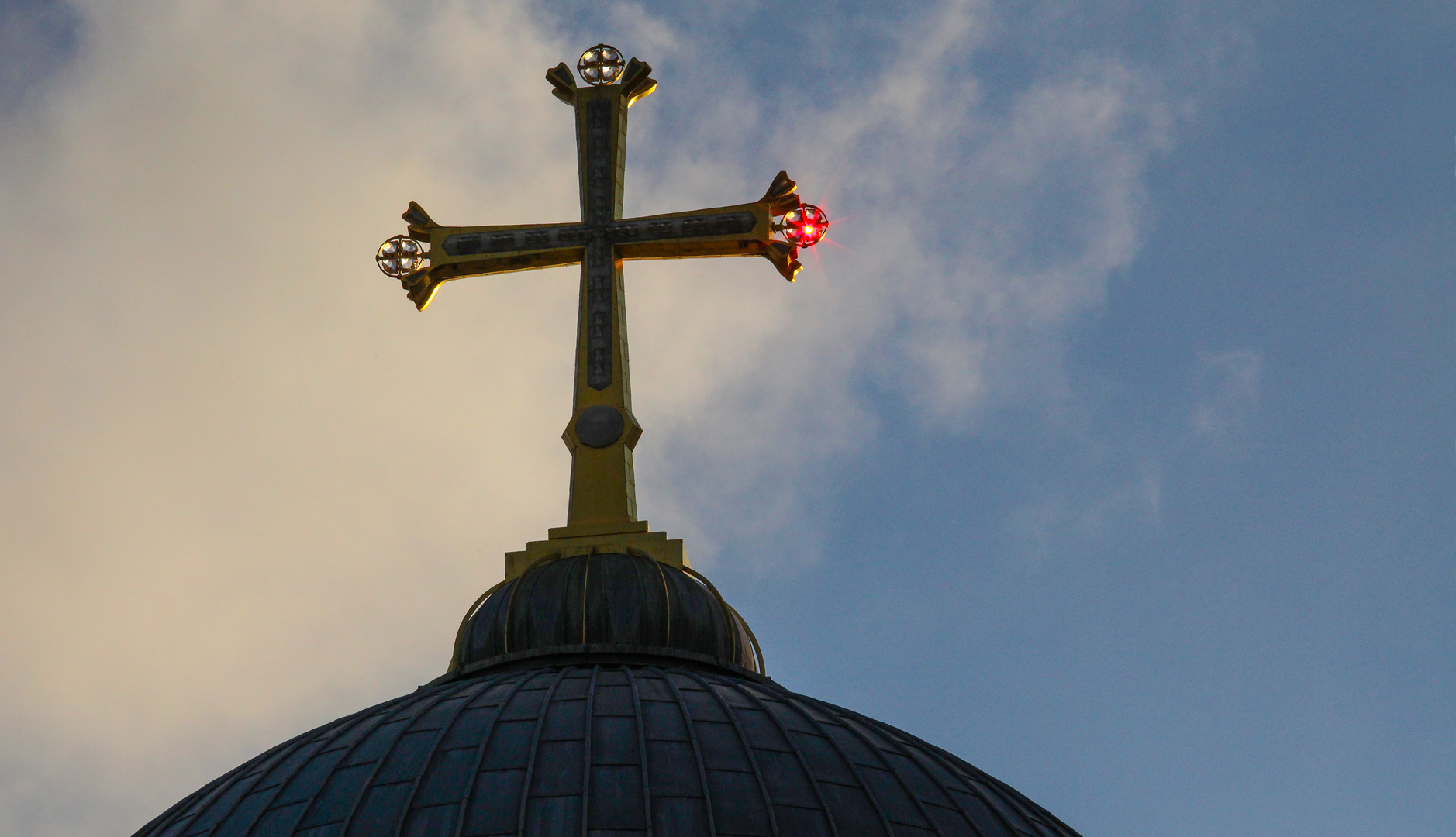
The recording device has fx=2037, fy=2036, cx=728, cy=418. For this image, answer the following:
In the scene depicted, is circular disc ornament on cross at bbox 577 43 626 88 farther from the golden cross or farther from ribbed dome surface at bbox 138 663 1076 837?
ribbed dome surface at bbox 138 663 1076 837

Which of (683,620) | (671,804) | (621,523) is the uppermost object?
(621,523)

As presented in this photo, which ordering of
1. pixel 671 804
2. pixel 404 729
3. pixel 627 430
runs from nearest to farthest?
pixel 671 804 < pixel 404 729 < pixel 627 430

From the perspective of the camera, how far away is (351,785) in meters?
21.6

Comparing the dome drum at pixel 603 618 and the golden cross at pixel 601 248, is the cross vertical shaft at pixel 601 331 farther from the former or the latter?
the dome drum at pixel 603 618

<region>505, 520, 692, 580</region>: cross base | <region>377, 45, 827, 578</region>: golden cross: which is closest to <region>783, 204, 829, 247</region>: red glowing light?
<region>377, 45, 827, 578</region>: golden cross

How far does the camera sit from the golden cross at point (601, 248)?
29.0m

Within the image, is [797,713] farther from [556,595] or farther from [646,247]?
[646,247]

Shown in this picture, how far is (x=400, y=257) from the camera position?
101 ft

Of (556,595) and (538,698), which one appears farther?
(556,595)

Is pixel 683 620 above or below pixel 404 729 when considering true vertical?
above

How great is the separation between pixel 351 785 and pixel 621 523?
7.15 m

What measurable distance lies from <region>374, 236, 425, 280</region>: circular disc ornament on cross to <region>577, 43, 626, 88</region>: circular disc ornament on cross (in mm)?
3916

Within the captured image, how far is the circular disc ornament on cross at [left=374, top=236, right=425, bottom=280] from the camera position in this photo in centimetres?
3067

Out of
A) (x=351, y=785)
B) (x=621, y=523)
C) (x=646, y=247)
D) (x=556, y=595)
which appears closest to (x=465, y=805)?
(x=351, y=785)
